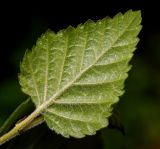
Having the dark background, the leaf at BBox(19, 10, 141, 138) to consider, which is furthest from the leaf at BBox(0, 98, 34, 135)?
the dark background

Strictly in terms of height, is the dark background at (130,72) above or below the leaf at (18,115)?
below

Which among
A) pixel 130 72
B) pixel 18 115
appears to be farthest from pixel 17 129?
pixel 130 72

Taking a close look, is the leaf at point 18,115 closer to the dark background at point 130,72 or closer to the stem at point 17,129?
the stem at point 17,129

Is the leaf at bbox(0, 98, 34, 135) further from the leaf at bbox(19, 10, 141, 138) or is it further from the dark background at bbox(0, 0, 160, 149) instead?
the dark background at bbox(0, 0, 160, 149)

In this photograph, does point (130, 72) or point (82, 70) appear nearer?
point (82, 70)

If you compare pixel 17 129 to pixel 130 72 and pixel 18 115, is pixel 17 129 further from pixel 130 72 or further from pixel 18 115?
pixel 130 72

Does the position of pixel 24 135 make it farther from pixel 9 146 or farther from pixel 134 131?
pixel 134 131

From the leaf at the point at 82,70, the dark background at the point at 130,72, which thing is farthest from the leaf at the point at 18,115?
the dark background at the point at 130,72

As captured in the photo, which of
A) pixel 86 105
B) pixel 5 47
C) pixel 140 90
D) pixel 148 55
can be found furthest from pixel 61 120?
pixel 148 55
